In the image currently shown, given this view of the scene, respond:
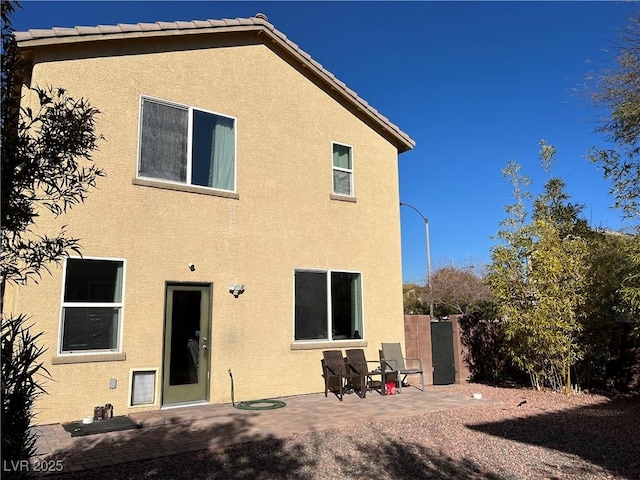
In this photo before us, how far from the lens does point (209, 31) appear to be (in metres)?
9.74

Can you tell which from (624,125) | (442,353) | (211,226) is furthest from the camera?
(442,353)

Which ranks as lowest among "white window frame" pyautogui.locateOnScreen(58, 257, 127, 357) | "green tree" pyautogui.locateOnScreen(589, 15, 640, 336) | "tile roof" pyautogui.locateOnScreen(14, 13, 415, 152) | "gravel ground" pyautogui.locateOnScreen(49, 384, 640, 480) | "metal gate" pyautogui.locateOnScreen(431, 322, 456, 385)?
"gravel ground" pyautogui.locateOnScreen(49, 384, 640, 480)

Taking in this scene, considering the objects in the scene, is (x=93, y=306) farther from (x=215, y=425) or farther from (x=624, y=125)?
(x=624, y=125)

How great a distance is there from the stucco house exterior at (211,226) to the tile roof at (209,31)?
33mm

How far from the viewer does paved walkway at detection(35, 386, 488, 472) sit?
19.1 ft

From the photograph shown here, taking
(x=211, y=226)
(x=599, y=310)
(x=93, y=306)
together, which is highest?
(x=211, y=226)

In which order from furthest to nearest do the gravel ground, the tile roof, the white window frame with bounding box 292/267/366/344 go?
the white window frame with bounding box 292/267/366/344, the tile roof, the gravel ground

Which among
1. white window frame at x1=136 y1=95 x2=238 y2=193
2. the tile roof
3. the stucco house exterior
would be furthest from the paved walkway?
the tile roof

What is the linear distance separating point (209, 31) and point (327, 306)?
21.0ft

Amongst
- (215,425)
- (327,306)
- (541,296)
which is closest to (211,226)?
(327,306)

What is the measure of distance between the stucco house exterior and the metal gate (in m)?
1.22

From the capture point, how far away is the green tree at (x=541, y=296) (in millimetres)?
10375

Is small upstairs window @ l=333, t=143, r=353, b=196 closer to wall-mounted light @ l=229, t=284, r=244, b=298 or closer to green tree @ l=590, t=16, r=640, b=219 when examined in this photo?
wall-mounted light @ l=229, t=284, r=244, b=298

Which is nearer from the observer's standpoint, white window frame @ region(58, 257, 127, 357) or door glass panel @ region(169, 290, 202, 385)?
white window frame @ region(58, 257, 127, 357)
